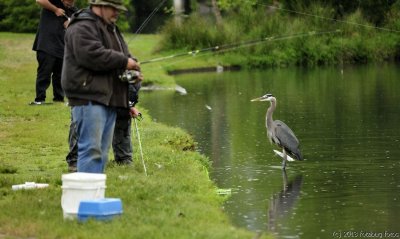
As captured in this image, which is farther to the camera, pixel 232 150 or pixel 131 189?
pixel 232 150

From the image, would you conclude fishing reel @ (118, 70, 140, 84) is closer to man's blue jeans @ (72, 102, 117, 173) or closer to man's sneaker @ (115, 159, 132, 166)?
man's blue jeans @ (72, 102, 117, 173)

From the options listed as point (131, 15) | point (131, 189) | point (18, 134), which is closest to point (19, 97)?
point (18, 134)

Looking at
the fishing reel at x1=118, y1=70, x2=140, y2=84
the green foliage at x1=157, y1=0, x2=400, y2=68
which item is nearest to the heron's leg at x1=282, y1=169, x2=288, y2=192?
the fishing reel at x1=118, y1=70, x2=140, y2=84

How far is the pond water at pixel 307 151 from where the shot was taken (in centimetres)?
1057

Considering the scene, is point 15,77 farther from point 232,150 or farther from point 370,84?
point 232,150

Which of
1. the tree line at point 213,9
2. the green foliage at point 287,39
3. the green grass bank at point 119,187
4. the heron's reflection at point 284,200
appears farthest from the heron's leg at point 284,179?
the green foliage at point 287,39

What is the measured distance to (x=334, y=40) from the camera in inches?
1631

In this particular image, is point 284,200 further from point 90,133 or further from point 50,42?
point 50,42

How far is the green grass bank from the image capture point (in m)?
8.52

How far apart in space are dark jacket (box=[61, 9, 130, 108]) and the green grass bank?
100 centimetres

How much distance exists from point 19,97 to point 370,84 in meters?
12.1

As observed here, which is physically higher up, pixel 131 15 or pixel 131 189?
pixel 131 189

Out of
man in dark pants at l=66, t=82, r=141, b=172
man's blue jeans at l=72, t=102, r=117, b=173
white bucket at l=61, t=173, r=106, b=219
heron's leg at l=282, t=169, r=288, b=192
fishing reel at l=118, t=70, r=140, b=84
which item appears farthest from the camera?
heron's leg at l=282, t=169, r=288, b=192

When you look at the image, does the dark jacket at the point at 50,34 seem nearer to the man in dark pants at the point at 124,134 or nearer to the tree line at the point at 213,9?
the man in dark pants at the point at 124,134
